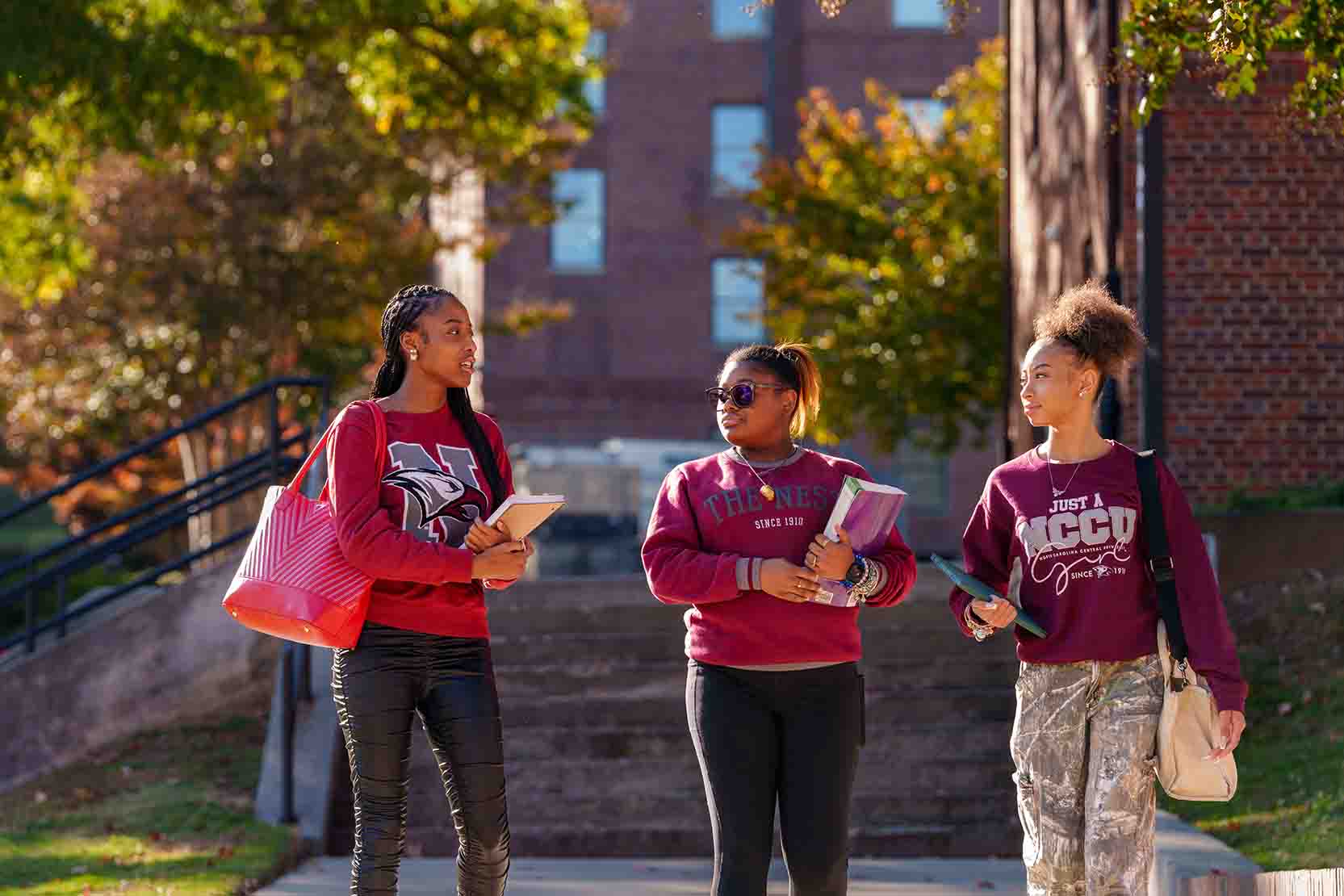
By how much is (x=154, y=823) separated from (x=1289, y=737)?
5548mm

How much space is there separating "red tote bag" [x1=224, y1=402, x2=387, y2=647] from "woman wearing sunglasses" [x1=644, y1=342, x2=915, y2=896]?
30.9 inches

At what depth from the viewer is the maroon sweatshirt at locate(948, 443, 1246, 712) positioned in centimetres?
467

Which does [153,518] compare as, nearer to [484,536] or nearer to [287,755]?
[287,755]

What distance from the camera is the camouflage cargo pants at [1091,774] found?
464cm

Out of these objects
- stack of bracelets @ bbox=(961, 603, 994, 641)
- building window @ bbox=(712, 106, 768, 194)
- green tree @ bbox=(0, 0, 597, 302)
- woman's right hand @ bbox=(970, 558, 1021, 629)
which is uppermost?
building window @ bbox=(712, 106, 768, 194)

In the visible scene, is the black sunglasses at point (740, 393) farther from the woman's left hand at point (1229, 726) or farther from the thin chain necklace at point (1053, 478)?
the woman's left hand at point (1229, 726)

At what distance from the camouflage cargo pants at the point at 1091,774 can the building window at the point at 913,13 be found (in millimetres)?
33663

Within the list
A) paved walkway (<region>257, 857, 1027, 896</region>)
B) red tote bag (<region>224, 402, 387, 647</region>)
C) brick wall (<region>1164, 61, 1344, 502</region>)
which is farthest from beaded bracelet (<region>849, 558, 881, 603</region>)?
brick wall (<region>1164, 61, 1344, 502</region>)

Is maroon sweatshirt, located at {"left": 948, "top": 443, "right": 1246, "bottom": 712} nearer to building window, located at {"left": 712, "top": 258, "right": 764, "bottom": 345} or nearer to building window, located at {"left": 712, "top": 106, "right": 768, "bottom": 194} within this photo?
building window, located at {"left": 712, "top": 258, "right": 764, "bottom": 345}

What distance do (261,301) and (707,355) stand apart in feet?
59.6

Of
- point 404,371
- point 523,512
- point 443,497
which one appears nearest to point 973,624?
point 523,512

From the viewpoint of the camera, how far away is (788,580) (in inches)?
181

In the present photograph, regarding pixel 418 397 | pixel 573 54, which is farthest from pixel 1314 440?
pixel 418 397

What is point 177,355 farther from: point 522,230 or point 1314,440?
point 522,230
